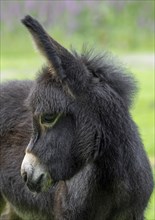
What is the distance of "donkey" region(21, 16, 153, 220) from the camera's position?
455 centimetres

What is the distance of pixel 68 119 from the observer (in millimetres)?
4625

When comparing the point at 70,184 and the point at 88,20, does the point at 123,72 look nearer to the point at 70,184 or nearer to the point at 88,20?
the point at 70,184

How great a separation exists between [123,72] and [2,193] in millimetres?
1673

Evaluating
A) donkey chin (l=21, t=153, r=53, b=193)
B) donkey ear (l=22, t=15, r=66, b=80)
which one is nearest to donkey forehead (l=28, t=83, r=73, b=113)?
donkey ear (l=22, t=15, r=66, b=80)

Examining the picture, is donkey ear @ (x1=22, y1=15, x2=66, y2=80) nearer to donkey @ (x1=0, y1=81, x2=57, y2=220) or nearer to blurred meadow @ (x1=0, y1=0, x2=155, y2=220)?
donkey @ (x1=0, y1=81, x2=57, y2=220)

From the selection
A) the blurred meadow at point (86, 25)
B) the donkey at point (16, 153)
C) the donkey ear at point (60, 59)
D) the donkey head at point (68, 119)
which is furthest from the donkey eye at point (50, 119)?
the blurred meadow at point (86, 25)

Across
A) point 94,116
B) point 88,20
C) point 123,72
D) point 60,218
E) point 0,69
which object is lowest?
point 60,218

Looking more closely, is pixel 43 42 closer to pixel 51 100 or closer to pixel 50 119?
pixel 51 100

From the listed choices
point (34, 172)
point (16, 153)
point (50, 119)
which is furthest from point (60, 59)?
point (16, 153)

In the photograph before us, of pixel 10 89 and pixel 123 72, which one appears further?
pixel 10 89

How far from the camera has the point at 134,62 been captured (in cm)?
1666

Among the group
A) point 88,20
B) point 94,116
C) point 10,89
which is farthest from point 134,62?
point 94,116

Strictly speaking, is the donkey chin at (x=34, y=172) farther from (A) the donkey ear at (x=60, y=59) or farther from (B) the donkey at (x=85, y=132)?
(A) the donkey ear at (x=60, y=59)

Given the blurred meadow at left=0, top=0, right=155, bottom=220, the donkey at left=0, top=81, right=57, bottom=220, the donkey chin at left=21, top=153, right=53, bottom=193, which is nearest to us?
the donkey chin at left=21, top=153, right=53, bottom=193
